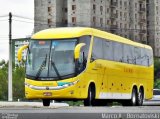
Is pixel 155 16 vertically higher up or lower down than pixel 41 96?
higher up

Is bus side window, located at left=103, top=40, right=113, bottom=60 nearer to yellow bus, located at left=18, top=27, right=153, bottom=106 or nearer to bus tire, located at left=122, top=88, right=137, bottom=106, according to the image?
yellow bus, located at left=18, top=27, right=153, bottom=106

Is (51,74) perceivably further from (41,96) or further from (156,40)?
(156,40)

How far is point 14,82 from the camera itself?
93562 mm

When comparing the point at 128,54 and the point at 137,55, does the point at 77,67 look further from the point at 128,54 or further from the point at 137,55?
the point at 137,55

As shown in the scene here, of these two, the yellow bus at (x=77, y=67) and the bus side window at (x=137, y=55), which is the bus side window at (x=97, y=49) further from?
the bus side window at (x=137, y=55)

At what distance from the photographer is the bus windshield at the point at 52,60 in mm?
19031

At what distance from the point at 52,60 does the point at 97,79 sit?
2391 mm

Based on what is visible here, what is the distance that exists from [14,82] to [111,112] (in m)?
90.6

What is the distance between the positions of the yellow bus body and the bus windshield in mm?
234

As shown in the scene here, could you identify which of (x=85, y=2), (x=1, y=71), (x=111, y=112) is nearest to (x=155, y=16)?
(x=85, y=2)

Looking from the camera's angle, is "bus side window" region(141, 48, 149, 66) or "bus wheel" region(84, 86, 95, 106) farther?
"bus side window" region(141, 48, 149, 66)

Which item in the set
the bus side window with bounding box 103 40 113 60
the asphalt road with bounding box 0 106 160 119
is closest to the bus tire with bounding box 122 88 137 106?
the bus side window with bounding box 103 40 113 60

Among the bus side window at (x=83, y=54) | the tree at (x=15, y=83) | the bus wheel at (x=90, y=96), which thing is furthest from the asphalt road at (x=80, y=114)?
the tree at (x=15, y=83)

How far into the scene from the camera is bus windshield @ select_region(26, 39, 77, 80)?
19.0 meters
